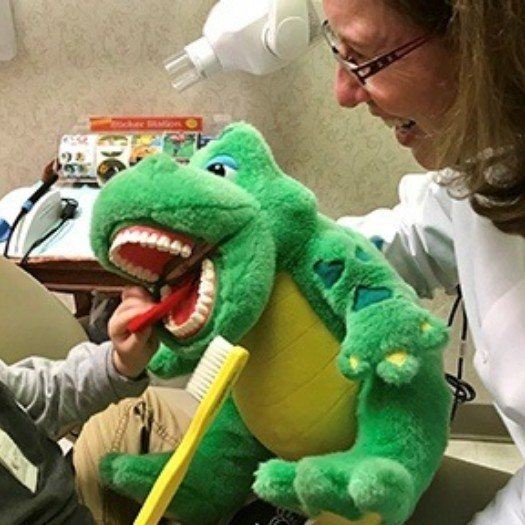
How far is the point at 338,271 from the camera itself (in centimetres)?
77

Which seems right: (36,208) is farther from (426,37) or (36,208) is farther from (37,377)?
(426,37)

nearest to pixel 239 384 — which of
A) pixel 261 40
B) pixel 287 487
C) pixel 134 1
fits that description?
pixel 287 487

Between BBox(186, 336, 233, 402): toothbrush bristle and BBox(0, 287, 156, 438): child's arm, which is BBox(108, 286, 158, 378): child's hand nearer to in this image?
BBox(0, 287, 156, 438): child's arm

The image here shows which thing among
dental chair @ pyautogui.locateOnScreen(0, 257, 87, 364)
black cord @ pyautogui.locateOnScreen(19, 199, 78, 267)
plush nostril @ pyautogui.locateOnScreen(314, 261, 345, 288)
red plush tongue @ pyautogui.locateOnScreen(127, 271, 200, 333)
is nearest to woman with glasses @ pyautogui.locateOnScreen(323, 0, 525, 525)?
A: plush nostril @ pyautogui.locateOnScreen(314, 261, 345, 288)

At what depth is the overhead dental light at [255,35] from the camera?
1.28 metres

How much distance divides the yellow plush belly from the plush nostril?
29 mm

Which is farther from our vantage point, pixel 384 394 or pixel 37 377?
pixel 37 377

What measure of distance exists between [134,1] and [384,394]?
1068 millimetres

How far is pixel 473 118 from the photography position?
0.63 m

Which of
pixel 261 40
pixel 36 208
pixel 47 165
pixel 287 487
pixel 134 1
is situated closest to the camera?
pixel 287 487

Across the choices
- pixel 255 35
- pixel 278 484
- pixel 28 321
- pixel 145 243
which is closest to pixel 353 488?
pixel 278 484

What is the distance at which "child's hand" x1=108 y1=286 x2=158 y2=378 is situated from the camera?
0.79 m

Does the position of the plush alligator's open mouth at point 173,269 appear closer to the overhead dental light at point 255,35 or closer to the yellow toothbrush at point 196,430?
the yellow toothbrush at point 196,430

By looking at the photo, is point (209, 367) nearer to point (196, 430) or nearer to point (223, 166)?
point (196, 430)
